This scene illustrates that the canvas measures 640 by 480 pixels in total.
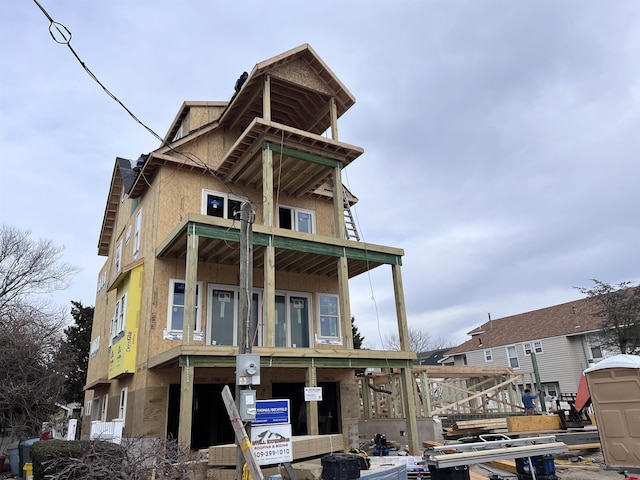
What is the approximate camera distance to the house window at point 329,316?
18062mm

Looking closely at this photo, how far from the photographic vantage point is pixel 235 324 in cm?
1625

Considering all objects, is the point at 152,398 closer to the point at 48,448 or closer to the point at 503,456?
the point at 48,448

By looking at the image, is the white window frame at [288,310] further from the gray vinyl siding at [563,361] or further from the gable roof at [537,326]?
the gray vinyl siding at [563,361]

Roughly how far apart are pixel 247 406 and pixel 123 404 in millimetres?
10177

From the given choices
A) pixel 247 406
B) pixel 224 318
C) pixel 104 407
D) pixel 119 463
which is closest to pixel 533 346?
pixel 224 318

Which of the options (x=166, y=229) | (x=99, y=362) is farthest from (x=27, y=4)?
(x=99, y=362)

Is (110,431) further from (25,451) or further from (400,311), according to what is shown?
(400,311)

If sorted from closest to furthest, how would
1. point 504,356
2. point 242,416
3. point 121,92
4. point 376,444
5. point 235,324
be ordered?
1. point 242,416
2. point 121,92
3. point 376,444
4. point 235,324
5. point 504,356

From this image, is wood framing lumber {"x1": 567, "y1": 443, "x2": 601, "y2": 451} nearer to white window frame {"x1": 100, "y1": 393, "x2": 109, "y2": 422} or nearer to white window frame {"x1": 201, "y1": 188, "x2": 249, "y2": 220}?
white window frame {"x1": 201, "y1": 188, "x2": 249, "y2": 220}

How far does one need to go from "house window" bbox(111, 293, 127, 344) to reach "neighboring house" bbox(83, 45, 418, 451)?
3.3 inches

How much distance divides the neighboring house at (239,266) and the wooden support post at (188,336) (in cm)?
8

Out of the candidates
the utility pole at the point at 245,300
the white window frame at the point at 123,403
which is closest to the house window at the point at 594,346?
the white window frame at the point at 123,403

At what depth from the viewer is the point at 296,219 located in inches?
758

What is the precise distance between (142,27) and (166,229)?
815 centimetres
